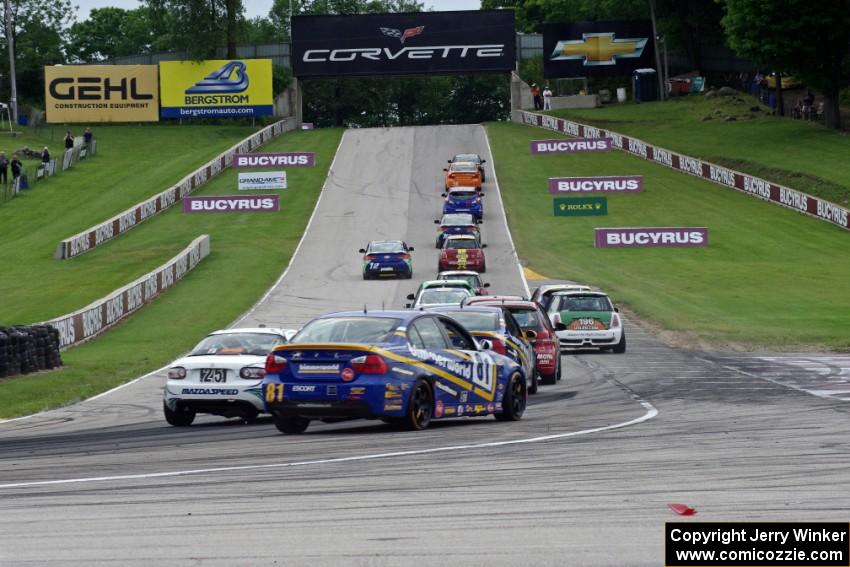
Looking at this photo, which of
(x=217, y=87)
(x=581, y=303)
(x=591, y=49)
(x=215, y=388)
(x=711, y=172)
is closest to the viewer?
(x=215, y=388)

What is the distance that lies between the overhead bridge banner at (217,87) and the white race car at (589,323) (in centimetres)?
6508

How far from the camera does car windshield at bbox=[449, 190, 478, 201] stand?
63.6 m

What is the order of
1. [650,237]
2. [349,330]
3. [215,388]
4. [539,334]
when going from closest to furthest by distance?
[349,330]
[215,388]
[539,334]
[650,237]

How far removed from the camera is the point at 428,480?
11188 mm

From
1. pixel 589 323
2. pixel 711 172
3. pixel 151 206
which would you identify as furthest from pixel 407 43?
pixel 589 323

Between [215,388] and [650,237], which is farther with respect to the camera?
[650,237]

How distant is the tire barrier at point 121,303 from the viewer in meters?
32.5

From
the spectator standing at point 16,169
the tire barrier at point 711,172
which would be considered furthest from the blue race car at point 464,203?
the spectator standing at point 16,169

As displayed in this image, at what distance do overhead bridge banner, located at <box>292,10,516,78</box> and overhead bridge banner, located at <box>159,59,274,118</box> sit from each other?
3320 millimetres

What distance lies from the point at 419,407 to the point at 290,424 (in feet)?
5.31

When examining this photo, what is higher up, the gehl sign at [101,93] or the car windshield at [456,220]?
the gehl sign at [101,93]

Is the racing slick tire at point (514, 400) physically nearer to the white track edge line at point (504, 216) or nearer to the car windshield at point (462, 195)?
the white track edge line at point (504, 216)

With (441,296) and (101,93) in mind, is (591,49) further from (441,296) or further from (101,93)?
(441,296)

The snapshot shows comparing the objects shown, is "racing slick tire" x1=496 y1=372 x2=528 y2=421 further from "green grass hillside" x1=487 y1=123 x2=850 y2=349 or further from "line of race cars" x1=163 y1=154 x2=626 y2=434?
"green grass hillside" x1=487 y1=123 x2=850 y2=349
